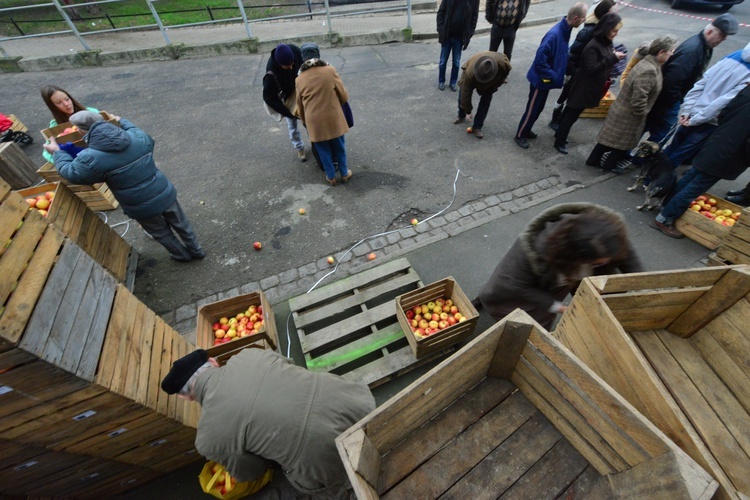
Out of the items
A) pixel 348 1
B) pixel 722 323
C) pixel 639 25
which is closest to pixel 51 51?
pixel 348 1

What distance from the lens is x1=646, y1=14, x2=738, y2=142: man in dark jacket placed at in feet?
14.4

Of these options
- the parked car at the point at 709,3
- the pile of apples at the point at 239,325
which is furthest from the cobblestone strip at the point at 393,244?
the parked car at the point at 709,3

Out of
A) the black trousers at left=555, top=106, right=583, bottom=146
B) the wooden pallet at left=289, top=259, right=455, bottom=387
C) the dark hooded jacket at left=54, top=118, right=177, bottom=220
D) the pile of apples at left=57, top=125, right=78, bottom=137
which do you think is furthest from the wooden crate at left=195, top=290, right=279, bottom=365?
the black trousers at left=555, top=106, right=583, bottom=146

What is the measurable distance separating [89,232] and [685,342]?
6.14m

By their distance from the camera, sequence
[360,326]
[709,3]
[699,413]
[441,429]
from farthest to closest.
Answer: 1. [709,3]
2. [360,326]
3. [699,413]
4. [441,429]

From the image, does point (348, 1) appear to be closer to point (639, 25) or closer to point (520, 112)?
point (520, 112)

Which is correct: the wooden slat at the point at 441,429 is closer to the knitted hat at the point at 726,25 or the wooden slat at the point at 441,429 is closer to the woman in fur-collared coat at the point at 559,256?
the woman in fur-collared coat at the point at 559,256

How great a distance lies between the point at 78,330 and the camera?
1968 millimetres

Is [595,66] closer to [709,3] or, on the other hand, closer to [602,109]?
[602,109]

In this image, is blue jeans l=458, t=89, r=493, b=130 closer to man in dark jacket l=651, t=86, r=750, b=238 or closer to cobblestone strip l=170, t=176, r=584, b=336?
cobblestone strip l=170, t=176, r=584, b=336

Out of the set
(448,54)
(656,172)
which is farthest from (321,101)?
(656,172)

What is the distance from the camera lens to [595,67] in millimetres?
5023

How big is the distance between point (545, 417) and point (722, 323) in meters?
1.48

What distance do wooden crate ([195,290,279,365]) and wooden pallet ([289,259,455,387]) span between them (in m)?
0.33
